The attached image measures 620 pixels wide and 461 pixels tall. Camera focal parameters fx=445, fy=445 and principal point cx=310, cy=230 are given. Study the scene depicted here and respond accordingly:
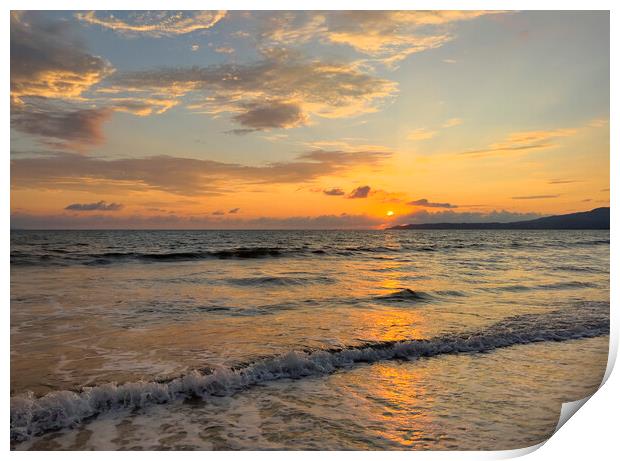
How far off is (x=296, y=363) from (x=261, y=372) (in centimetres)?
31

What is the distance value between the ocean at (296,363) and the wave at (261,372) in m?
0.01

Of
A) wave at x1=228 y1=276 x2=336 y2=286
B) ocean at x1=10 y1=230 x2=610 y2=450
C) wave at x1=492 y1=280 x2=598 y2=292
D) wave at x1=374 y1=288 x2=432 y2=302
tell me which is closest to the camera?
ocean at x1=10 y1=230 x2=610 y2=450

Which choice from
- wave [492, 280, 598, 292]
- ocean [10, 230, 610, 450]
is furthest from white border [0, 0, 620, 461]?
wave [492, 280, 598, 292]

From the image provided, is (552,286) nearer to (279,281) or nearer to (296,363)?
(279,281)

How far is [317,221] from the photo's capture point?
7.58 metres

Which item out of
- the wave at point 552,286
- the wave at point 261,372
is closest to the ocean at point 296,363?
the wave at point 261,372

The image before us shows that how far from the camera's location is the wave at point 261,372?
9.30 ft

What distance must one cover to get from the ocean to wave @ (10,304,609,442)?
1 cm

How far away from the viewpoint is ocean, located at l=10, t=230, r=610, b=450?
275 cm

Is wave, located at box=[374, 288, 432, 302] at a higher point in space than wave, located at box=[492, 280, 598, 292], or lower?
higher

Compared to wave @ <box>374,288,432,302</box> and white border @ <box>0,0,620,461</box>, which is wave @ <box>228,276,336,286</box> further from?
white border @ <box>0,0,620,461</box>
